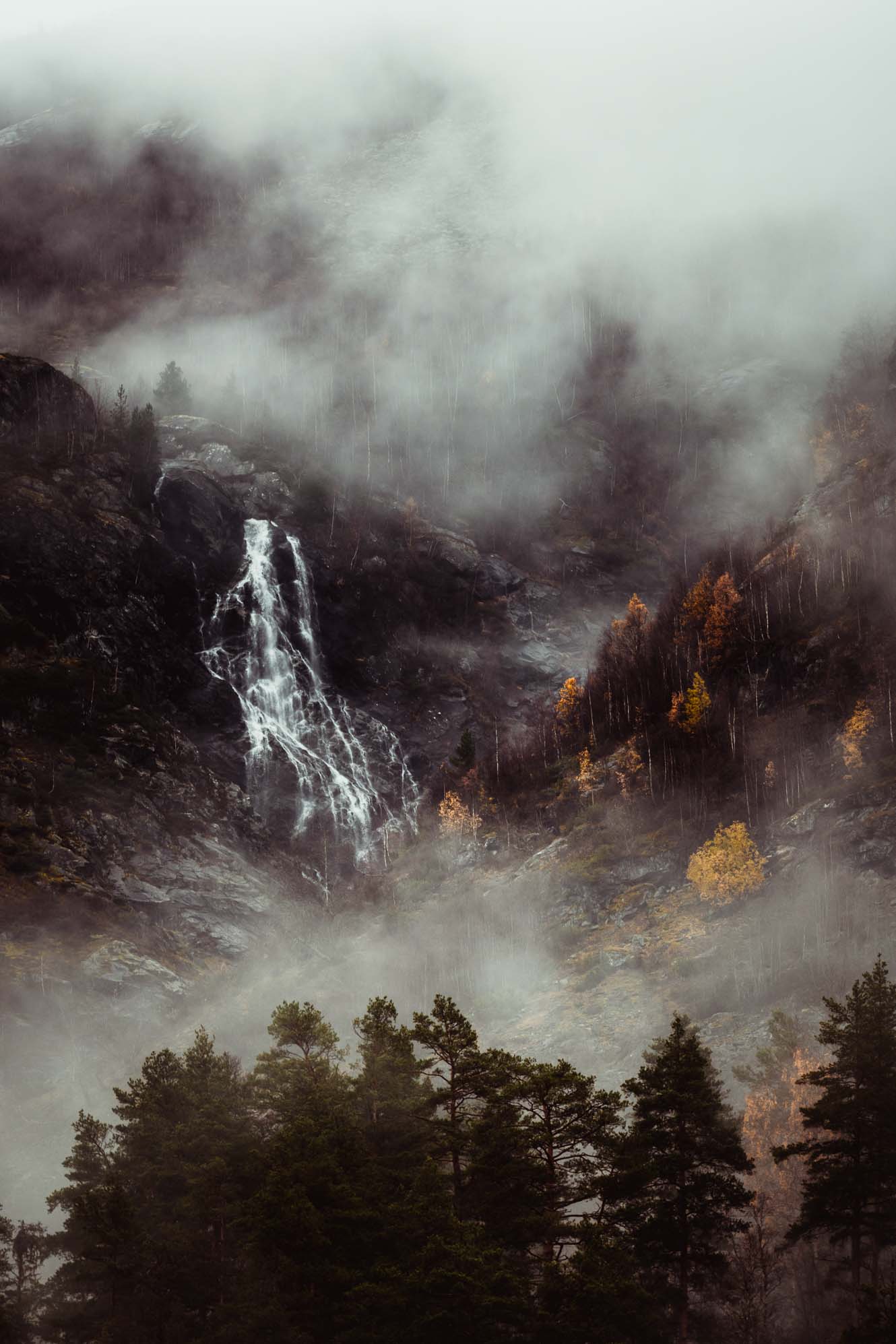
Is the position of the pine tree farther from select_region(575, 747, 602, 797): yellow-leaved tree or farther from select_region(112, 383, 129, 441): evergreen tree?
select_region(112, 383, 129, 441): evergreen tree

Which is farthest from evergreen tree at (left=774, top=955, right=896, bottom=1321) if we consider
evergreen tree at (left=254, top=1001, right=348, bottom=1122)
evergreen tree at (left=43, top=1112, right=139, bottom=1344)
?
evergreen tree at (left=43, top=1112, right=139, bottom=1344)

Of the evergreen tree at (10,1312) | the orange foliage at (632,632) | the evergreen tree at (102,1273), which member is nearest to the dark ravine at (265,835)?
the orange foliage at (632,632)

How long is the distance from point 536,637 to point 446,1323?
443ft

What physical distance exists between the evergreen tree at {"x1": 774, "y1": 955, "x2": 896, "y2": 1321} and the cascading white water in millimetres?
91202

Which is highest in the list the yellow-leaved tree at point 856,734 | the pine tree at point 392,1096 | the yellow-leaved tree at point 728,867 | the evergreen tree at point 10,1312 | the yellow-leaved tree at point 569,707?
the yellow-leaved tree at point 569,707

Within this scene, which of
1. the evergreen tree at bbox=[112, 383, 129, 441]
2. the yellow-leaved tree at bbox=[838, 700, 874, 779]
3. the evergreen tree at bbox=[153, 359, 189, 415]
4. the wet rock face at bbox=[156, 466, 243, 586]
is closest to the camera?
the yellow-leaved tree at bbox=[838, 700, 874, 779]

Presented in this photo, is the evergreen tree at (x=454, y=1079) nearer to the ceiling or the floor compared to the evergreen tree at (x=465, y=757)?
nearer to the floor

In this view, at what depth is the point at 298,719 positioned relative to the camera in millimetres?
134375

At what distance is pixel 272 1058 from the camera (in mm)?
38969

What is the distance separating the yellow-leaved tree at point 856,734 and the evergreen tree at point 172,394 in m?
128

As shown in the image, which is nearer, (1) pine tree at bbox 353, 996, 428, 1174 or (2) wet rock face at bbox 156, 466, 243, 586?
(1) pine tree at bbox 353, 996, 428, 1174

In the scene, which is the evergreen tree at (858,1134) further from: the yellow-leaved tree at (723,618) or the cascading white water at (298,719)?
the cascading white water at (298,719)

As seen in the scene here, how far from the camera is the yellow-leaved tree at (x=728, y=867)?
90500 mm

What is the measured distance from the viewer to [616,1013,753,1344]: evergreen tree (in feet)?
107
